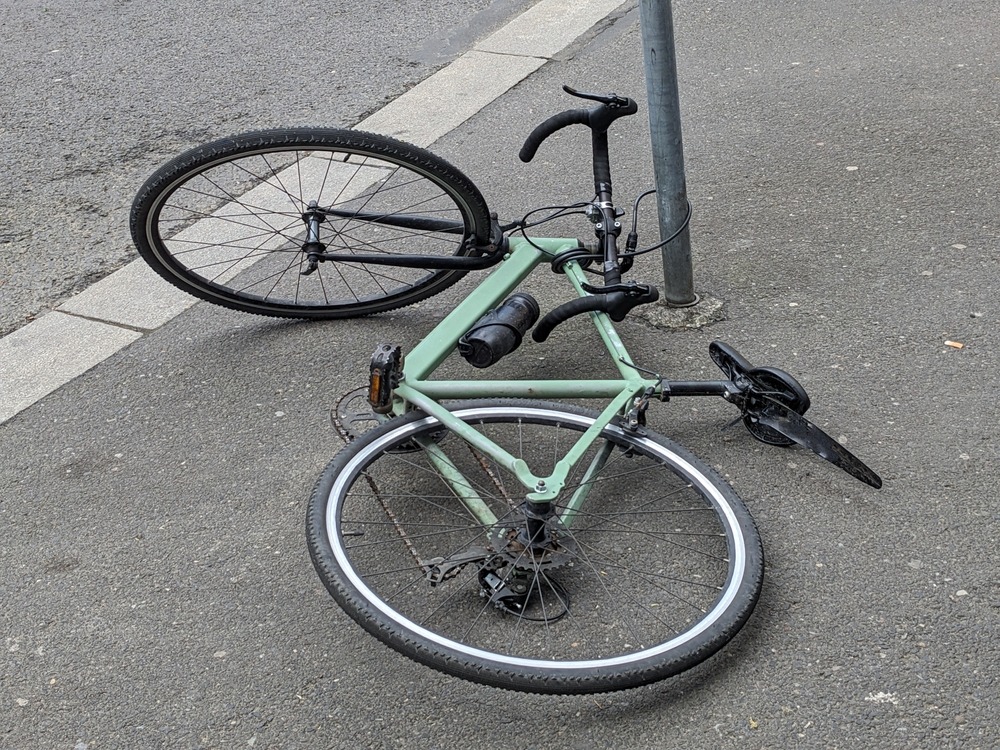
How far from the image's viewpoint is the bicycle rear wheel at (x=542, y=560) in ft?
8.51

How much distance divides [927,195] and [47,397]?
12.9ft

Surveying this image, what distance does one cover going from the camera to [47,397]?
159 inches

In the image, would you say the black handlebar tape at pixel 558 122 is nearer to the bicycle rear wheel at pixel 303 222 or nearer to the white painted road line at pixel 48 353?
the bicycle rear wheel at pixel 303 222

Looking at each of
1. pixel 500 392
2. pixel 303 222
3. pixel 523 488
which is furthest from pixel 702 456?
pixel 303 222

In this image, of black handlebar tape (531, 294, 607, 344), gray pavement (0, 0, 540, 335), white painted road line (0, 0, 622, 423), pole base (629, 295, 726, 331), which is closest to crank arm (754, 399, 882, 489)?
black handlebar tape (531, 294, 607, 344)

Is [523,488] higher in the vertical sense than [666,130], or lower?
lower

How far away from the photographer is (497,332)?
3406mm

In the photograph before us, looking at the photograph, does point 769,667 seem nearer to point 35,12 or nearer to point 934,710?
point 934,710

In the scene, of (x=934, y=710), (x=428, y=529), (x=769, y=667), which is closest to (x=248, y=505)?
(x=428, y=529)

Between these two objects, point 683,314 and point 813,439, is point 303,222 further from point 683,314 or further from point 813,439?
point 813,439

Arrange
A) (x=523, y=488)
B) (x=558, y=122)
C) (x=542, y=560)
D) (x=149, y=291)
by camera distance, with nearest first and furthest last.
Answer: (x=542, y=560) → (x=523, y=488) → (x=558, y=122) → (x=149, y=291)

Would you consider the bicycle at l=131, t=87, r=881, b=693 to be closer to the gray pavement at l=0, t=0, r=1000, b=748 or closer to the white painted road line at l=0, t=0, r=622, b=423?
the gray pavement at l=0, t=0, r=1000, b=748

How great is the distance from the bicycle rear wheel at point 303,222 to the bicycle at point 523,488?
0.02 metres

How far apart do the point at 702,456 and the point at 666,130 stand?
1.23 metres
